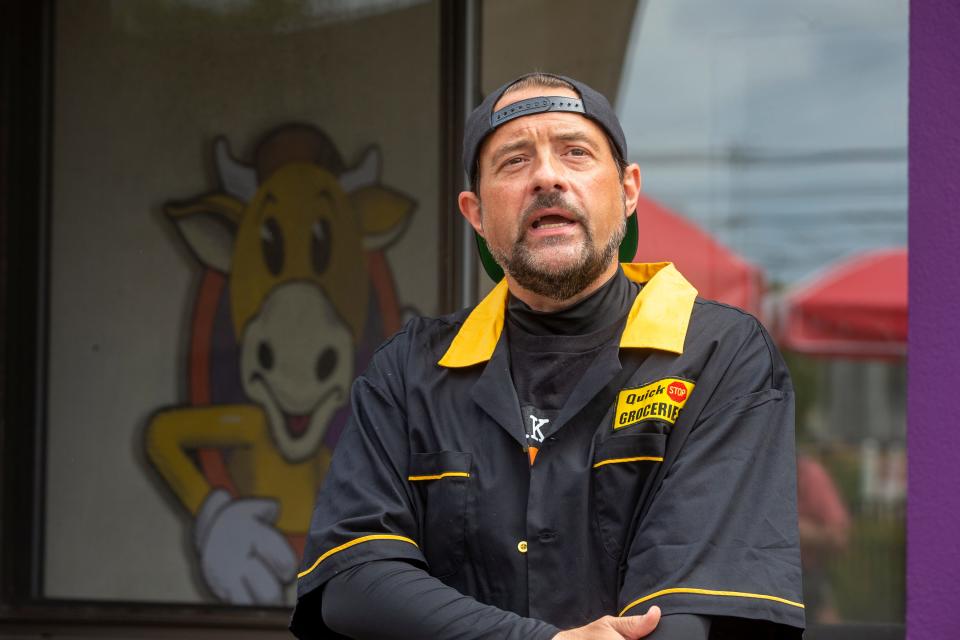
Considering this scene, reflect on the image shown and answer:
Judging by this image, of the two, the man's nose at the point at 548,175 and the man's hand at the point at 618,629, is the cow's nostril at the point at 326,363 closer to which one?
the man's nose at the point at 548,175

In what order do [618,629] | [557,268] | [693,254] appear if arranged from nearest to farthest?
[618,629] → [557,268] → [693,254]

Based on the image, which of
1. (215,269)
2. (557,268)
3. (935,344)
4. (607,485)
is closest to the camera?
(607,485)

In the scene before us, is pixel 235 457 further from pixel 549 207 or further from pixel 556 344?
pixel 549 207

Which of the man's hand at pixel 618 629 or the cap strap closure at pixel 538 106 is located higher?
the cap strap closure at pixel 538 106

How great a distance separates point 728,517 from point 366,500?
67cm

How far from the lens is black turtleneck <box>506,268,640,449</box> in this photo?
7.95 ft

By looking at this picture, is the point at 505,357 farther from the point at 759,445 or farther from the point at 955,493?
the point at 955,493

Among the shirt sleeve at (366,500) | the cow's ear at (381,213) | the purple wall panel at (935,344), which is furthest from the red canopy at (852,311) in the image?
the shirt sleeve at (366,500)

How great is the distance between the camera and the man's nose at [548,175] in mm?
2395

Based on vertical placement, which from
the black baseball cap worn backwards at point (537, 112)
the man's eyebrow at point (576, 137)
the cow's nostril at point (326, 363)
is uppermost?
the black baseball cap worn backwards at point (537, 112)

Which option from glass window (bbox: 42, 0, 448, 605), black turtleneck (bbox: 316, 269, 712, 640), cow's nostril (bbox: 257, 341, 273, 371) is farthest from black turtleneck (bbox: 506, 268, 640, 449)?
cow's nostril (bbox: 257, 341, 273, 371)

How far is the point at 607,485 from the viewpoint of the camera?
2.28 meters

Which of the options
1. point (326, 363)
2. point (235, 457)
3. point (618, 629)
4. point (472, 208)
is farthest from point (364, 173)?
point (618, 629)

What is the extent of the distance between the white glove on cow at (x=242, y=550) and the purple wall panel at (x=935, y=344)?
2.42 metres
